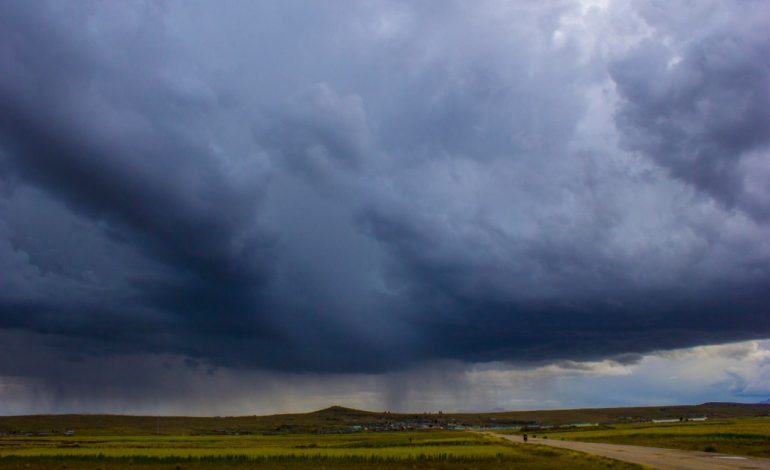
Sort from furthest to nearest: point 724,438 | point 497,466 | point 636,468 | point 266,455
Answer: point 724,438 < point 266,455 < point 497,466 < point 636,468

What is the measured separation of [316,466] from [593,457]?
33.0 metres

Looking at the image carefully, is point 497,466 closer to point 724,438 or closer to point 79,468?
point 79,468

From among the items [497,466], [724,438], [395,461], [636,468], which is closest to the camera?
[636,468]

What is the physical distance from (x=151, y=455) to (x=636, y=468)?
239 feet

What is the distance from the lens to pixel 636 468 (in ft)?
181

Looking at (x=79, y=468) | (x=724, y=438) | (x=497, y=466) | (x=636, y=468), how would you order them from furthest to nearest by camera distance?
1. (x=724, y=438)
2. (x=79, y=468)
3. (x=497, y=466)
4. (x=636, y=468)

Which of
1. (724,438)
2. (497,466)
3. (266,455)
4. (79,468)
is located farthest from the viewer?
(724,438)

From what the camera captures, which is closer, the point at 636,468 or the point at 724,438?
the point at 636,468

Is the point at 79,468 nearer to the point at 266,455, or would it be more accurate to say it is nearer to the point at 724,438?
the point at 266,455

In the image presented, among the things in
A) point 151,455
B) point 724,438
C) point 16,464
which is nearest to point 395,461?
point 151,455

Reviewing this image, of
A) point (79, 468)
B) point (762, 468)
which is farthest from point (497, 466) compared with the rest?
point (79, 468)

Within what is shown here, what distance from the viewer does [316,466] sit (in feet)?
252

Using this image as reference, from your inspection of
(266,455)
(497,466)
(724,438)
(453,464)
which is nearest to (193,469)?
(266,455)

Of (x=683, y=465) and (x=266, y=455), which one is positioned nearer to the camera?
(x=683, y=465)
